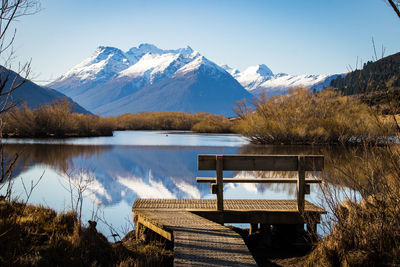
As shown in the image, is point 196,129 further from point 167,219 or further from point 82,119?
point 167,219

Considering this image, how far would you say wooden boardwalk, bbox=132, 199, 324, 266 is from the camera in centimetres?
486

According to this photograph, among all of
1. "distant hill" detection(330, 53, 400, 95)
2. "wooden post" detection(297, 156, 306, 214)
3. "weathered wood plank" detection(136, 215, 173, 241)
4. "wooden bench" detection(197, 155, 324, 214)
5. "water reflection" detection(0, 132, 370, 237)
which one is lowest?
"water reflection" detection(0, 132, 370, 237)

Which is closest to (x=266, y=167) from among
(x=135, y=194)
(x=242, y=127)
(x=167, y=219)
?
(x=167, y=219)

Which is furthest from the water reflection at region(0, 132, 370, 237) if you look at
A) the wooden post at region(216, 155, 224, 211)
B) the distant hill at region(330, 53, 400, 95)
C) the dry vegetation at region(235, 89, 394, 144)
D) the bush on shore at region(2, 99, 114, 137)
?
the bush on shore at region(2, 99, 114, 137)

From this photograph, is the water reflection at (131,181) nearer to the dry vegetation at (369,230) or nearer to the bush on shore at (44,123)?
the dry vegetation at (369,230)

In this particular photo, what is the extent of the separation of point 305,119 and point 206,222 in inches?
1292

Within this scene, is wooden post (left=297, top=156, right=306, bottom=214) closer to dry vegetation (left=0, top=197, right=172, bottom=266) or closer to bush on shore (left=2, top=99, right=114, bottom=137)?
dry vegetation (left=0, top=197, right=172, bottom=266)

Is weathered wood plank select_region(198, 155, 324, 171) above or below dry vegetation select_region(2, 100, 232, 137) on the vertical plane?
below

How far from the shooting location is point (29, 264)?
4.76 m

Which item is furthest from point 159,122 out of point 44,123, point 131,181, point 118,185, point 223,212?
point 223,212

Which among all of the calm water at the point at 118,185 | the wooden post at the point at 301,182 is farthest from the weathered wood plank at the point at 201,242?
the wooden post at the point at 301,182

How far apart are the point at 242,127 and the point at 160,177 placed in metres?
25.6

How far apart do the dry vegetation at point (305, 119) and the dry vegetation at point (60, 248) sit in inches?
1238

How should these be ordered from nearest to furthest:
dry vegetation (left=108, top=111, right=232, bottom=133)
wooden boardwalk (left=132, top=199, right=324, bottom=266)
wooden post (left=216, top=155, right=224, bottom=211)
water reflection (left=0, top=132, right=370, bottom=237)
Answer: wooden boardwalk (left=132, top=199, right=324, bottom=266) → wooden post (left=216, top=155, right=224, bottom=211) → water reflection (left=0, top=132, right=370, bottom=237) → dry vegetation (left=108, top=111, right=232, bottom=133)
